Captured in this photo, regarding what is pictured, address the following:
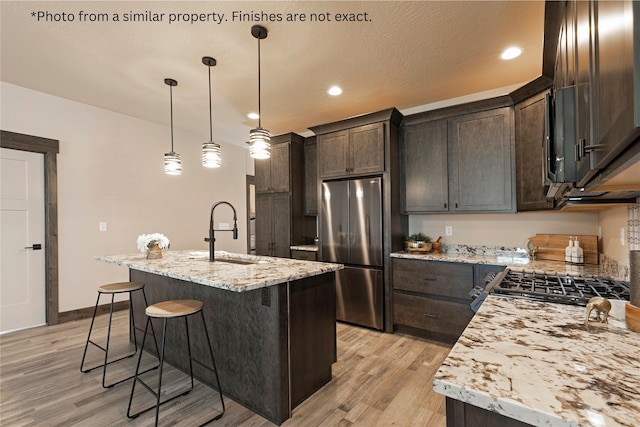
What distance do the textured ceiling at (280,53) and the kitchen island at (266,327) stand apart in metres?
1.82

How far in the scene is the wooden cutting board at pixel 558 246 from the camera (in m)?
2.62

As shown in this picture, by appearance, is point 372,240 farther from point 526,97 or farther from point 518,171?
point 526,97

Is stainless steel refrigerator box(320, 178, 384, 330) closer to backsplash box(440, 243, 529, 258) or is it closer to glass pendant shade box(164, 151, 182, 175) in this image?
backsplash box(440, 243, 529, 258)

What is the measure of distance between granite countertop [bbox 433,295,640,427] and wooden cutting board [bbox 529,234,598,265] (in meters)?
1.90

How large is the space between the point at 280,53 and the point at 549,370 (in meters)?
2.76

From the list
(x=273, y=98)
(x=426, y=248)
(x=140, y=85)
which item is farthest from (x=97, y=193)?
(x=426, y=248)

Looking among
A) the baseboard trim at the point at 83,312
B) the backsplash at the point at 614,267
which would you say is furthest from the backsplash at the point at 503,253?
the baseboard trim at the point at 83,312

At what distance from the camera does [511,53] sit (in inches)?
103

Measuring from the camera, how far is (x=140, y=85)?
3.26 meters

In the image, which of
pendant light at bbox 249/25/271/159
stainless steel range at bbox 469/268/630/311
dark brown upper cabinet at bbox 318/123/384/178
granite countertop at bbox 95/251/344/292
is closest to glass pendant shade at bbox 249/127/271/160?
pendant light at bbox 249/25/271/159

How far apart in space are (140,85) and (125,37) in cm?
96

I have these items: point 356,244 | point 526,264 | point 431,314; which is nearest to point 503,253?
point 526,264

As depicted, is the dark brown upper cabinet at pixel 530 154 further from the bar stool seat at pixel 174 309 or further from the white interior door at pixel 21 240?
the white interior door at pixel 21 240

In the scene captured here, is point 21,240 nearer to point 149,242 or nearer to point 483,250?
point 149,242
